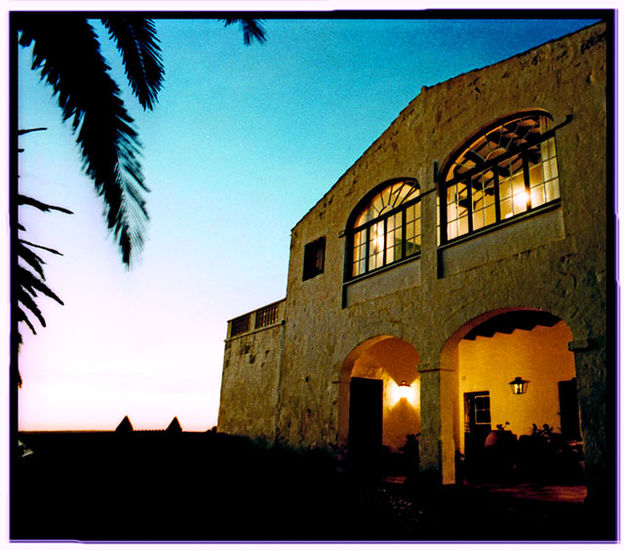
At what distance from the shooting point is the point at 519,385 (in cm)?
945

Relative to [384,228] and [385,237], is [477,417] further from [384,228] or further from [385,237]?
[384,228]

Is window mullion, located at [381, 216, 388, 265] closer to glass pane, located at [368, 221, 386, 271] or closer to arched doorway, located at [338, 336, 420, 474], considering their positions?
glass pane, located at [368, 221, 386, 271]

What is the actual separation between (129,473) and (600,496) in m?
7.64

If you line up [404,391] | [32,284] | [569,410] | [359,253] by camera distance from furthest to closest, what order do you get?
[404,391]
[359,253]
[569,410]
[32,284]

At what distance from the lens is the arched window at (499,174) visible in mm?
6398

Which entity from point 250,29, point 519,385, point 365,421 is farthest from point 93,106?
point 519,385

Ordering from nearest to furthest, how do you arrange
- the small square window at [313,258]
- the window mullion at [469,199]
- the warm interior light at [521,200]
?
the warm interior light at [521,200] < the window mullion at [469,199] < the small square window at [313,258]

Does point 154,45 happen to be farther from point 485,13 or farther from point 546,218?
point 546,218

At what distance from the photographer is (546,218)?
599 cm

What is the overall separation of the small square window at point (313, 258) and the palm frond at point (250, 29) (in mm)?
8109

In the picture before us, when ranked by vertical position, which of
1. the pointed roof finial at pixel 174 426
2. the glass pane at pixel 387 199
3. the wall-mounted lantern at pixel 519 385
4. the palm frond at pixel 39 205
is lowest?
the pointed roof finial at pixel 174 426

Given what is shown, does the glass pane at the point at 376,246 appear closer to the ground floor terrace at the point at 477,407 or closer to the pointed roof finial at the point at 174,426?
the ground floor terrace at the point at 477,407

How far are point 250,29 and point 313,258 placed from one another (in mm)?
8800

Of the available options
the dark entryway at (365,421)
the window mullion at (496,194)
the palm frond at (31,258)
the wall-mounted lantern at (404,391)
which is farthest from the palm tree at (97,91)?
the wall-mounted lantern at (404,391)
